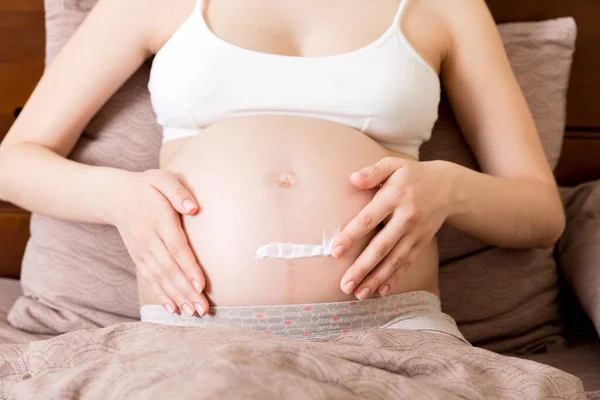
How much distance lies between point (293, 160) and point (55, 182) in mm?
374

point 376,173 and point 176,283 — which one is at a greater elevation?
point 376,173

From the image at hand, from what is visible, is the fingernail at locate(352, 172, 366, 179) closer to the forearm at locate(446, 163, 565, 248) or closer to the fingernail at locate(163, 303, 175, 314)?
the forearm at locate(446, 163, 565, 248)

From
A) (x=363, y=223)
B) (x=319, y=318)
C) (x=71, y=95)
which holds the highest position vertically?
(x=71, y=95)

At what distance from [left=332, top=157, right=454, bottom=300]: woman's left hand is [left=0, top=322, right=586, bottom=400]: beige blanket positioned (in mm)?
96

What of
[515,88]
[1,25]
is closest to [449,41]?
[515,88]

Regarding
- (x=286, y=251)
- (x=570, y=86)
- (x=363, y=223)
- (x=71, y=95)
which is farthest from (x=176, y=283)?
(x=570, y=86)

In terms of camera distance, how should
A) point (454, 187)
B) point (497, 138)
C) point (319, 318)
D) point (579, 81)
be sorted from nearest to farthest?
point (319, 318), point (454, 187), point (497, 138), point (579, 81)

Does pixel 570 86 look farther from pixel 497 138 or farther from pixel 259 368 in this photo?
pixel 259 368

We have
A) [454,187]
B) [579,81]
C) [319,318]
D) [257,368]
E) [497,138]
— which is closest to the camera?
[257,368]

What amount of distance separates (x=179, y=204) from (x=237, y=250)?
4.0 inches

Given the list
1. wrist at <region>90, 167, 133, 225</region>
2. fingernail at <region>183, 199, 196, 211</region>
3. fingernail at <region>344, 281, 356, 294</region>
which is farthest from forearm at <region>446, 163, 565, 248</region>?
wrist at <region>90, 167, 133, 225</region>

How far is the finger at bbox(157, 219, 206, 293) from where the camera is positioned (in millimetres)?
895

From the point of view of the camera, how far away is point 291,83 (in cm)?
102

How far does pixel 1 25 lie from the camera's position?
1416mm
